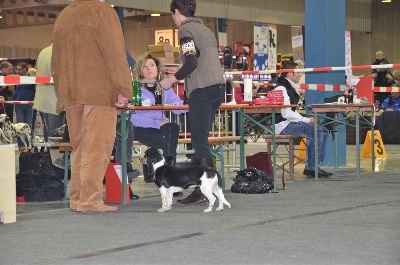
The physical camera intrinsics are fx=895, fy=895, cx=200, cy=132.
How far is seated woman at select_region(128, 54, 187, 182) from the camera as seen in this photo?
7.12 m

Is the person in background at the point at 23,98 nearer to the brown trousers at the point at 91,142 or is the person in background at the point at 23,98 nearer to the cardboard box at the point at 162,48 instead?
the cardboard box at the point at 162,48

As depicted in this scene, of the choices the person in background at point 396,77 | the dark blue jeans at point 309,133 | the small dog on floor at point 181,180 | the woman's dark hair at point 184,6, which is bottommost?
the small dog on floor at point 181,180

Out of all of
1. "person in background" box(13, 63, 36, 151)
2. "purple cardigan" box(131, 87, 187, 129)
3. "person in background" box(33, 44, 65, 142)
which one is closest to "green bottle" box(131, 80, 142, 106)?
"purple cardigan" box(131, 87, 187, 129)

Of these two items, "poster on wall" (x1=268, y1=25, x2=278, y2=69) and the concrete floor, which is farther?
"poster on wall" (x1=268, y1=25, x2=278, y2=69)

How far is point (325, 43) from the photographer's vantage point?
10812mm

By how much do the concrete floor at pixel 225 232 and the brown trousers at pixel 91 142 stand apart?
188 millimetres

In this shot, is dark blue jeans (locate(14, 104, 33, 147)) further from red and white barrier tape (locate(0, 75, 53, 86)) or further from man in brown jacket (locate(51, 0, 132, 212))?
man in brown jacket (locate(51, 0, 132, 212))

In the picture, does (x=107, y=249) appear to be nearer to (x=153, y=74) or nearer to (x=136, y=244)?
(x=136, y=244)

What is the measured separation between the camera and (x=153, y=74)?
7.44 metres

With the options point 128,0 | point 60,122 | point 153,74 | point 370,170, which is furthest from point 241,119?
point 128,0

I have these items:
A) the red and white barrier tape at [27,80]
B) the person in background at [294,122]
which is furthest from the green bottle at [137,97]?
the person in background at [294,122]

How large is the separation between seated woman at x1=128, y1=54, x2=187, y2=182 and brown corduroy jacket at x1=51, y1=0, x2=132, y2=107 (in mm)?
924

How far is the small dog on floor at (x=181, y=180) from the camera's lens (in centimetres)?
606

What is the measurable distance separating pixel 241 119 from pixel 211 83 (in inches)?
46.7
